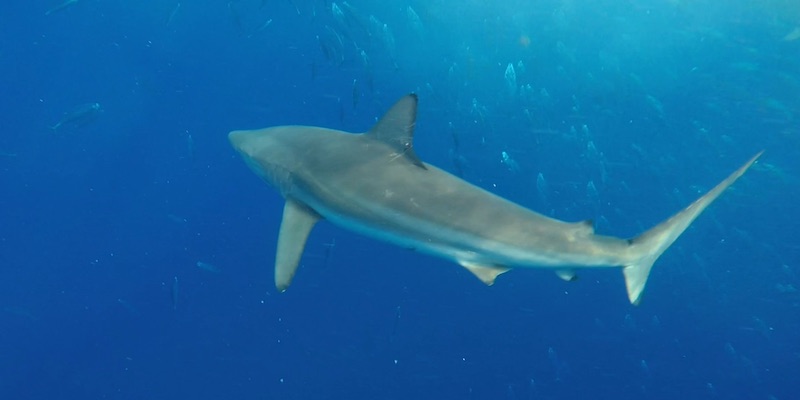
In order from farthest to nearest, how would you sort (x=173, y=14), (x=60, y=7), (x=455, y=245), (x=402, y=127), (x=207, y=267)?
(x=173, y=14) < (x=60, y=7) < (x=207, y=267) < (x=402, y=127) < (x=455, y=245)

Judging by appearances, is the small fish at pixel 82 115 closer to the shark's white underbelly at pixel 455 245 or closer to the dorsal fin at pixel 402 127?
the dorsal fin at pixel 402 127

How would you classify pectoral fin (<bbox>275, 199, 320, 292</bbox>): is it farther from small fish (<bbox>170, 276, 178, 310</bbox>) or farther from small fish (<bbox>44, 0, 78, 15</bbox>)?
small fish (<bbox>44, 0, 78, 15</bbox>)

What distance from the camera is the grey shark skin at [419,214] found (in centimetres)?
408

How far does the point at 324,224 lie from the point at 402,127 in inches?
239

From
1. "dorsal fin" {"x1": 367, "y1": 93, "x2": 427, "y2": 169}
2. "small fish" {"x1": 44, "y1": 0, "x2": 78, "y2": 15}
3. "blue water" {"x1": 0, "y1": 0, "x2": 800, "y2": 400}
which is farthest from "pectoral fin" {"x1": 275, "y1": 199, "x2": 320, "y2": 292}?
"small fish" {"x1": 44, "y1": 0, "x2": 78, "y2": 15}

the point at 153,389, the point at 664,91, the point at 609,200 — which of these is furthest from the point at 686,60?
the point at 153,389

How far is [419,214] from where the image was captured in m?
4.22

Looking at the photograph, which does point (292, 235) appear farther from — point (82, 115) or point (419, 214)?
point (82, 115)

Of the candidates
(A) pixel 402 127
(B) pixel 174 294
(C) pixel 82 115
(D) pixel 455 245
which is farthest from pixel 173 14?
(D) pixel 455 245

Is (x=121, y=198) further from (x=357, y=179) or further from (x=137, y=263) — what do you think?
(x=357, y=179)

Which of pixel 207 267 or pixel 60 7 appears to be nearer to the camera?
pixel 207 267

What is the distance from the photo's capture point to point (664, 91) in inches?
567

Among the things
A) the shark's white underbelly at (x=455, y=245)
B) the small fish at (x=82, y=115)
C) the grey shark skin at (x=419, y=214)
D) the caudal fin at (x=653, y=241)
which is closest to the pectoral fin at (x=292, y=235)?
the grey shark skin at (x=419, y=214)

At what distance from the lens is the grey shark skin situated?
4082 millimetres
